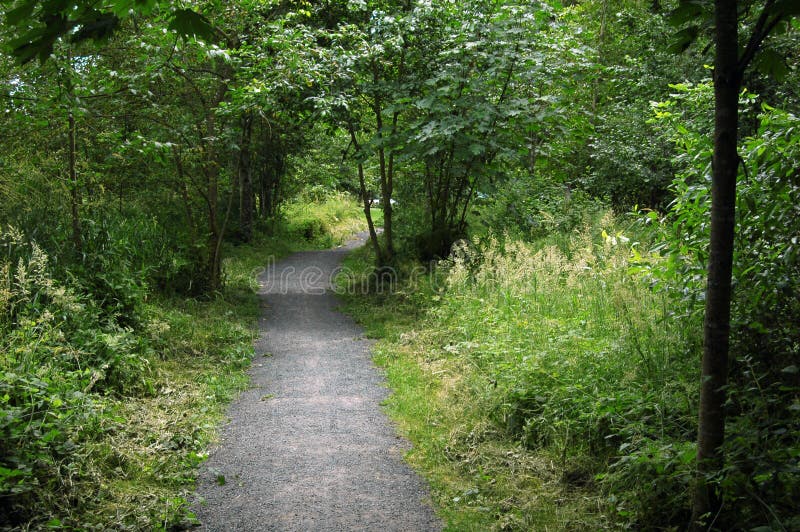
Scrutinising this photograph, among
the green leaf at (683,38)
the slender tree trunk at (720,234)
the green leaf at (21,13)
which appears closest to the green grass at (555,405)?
the slender tree trunk at (720,234)

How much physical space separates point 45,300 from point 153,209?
20.9 feet

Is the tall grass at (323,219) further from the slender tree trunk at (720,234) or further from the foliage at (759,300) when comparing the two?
the slender tree trunk at (720,234)

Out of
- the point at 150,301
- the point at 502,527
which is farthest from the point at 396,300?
the point at 502,527

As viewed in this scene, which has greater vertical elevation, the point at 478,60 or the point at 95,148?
the point at 478,60

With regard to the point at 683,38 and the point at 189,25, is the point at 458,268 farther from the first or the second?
the point at 189,25

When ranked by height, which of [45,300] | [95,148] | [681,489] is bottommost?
[681,489]

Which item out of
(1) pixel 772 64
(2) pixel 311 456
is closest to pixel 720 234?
(1) pixel 772 64

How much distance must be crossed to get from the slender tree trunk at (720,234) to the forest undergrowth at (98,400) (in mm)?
3550

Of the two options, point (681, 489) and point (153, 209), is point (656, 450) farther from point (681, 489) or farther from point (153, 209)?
point (153, 209)

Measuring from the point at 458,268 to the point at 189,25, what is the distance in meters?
7.32

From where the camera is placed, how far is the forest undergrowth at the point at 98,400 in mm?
3979

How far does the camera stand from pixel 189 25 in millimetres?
2334

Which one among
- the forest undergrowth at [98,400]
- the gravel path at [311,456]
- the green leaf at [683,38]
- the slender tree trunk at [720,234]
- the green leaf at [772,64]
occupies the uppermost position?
the green leaf at [683,38]

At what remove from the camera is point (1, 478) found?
368cm
